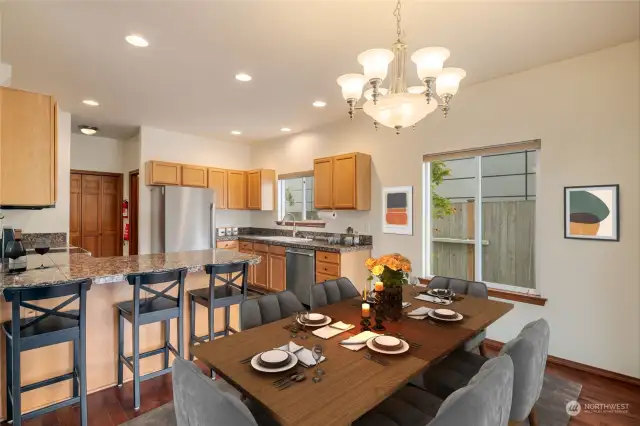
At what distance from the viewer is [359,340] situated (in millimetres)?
1678

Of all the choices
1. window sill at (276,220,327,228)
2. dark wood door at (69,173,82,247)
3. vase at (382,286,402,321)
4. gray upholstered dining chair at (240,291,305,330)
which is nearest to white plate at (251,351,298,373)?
gray upholstered dining chair at (240,291,305,330)

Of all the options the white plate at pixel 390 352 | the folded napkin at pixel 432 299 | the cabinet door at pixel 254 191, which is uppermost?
the cabinet door at pixel 254 191

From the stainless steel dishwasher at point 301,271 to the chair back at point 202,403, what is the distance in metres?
3.53

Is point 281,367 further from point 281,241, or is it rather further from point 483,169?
point 281,241

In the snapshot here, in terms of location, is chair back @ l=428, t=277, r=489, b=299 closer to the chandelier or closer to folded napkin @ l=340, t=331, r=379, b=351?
folded napkin @ l=340, t=331, r=379, b=351

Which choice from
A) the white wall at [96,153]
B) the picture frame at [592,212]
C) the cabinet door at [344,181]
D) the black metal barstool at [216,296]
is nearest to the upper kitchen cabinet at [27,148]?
the black metal barstool at [216,296]

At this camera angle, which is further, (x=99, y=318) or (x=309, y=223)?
(x=309, y=223)

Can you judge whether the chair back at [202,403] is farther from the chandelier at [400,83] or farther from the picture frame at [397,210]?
the picture frame at [397,210]

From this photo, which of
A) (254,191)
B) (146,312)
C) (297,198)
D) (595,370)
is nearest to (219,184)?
(254,191)

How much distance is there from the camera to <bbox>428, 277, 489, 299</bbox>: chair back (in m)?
2.69

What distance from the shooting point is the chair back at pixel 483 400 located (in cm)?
103

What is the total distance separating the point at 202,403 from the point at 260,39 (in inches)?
102

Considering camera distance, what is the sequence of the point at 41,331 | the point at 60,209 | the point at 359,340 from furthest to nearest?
the point at 60,209, the point at 41,331, the point at 359,340

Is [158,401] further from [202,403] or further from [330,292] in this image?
[202,403]
